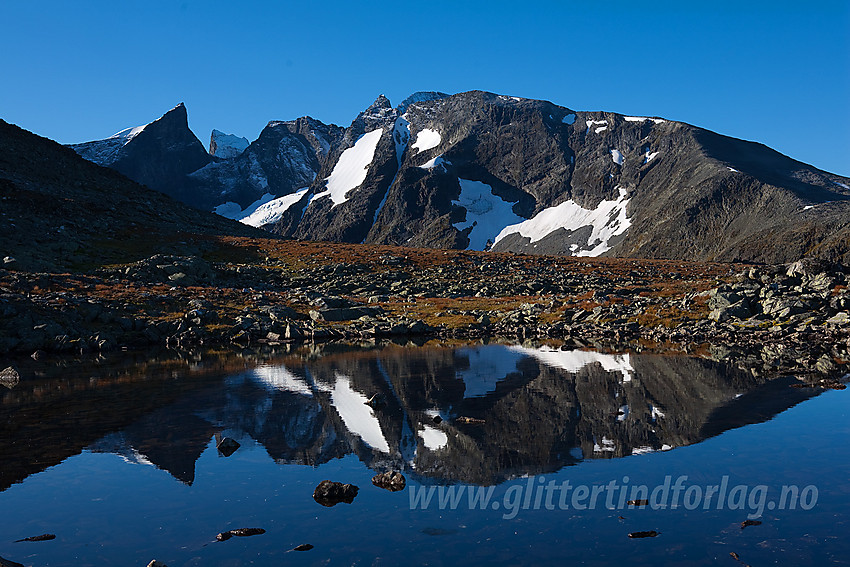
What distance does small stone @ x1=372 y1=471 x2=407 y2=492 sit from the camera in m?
17.5

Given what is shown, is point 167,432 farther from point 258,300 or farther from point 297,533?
point 258,300

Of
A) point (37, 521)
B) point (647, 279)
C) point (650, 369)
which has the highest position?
point (647, 279)

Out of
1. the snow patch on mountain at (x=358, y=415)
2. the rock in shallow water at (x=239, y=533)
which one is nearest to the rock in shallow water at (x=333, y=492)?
the rock in shallow water at (x=239, y=533)

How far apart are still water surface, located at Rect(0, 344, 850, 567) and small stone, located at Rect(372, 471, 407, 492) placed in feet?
1.27

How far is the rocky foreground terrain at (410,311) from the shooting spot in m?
49.8

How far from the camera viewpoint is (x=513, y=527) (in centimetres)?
1438

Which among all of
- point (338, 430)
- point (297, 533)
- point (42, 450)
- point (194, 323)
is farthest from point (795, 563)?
point (194, 323)

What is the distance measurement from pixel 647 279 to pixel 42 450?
104724mm

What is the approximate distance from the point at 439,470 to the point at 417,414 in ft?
26.3

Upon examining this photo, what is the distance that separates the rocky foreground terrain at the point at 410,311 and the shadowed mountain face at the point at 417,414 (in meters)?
9.92

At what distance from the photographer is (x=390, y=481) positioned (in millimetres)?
17859

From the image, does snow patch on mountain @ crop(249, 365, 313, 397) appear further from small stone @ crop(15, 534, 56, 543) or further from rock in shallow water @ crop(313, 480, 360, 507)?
small stone @ crop(15, 534, 56, 543)

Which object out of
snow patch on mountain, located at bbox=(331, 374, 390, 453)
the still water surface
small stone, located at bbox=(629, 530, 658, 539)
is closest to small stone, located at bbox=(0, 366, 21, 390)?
the still water surface

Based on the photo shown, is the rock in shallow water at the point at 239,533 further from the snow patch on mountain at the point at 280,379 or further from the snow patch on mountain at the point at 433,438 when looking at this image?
the snow patch on mountain at the point at 280,379
